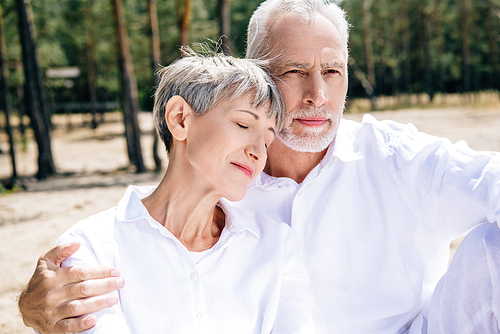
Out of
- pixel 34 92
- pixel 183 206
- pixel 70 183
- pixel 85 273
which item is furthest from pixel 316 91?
pixel 34 92

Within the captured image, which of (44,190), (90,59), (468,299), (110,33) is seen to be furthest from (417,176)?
(90,59)

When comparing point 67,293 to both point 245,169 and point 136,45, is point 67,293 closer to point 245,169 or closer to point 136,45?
point 245,169

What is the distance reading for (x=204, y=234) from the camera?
1940 mm

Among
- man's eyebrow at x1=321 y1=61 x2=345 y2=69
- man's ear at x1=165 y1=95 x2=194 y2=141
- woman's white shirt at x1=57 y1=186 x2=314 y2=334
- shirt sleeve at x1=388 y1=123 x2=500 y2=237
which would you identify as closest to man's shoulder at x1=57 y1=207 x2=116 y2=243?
woman's white shirt at x1=57 y1=186 x2=314 y2=334

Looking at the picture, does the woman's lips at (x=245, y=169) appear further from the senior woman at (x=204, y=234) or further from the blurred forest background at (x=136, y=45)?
the blurred forest background at (x=136, y=45)

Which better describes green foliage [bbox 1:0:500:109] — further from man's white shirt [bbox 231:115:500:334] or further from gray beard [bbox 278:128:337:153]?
man's white shirt [bbox 231:115:500:334]

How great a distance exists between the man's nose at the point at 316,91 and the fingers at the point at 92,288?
1.24 meters

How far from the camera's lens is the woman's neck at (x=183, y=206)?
1866mm

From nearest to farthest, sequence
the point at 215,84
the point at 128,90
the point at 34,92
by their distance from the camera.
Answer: the point at 215,84
the point at 34,92
the point at 128,90

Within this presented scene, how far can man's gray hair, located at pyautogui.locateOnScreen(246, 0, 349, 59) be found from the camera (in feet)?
7.72

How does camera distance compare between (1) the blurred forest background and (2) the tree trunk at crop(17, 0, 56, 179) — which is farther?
(1) the blurred forest background

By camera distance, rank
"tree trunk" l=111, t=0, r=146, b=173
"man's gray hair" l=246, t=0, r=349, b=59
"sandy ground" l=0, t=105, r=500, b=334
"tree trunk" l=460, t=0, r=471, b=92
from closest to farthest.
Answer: "man's gray hair" l=246, t=0, r=349, b=59 < "sandy ground" l=0, t=105, r=500, b=334 < "tree trunk" l=111, t=0, r=146, b=173 < "tree trunk" l=460, t=0, r=471, b=92

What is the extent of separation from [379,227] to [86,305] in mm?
1370

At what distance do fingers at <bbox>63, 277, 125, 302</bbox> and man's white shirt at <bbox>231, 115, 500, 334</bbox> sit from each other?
0.96m
